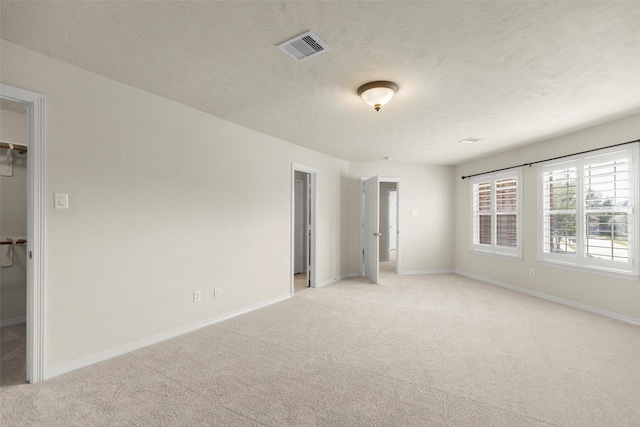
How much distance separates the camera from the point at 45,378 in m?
2.29

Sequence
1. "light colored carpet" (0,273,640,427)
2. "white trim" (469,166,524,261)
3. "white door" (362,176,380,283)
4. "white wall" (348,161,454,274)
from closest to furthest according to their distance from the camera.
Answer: "light colored carpet" (0,273,640,427) < "white trim" (469,166,524,261) < "white door" (362,176,380,283) < "white wall" (348,161,454,274)

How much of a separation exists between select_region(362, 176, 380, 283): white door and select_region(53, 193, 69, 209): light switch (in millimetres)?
4584

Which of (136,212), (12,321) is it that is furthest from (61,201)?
(12,321)

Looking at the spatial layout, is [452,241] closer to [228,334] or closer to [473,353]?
[473,353]

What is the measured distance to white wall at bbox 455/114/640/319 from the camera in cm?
371

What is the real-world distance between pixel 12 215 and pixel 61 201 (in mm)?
2128

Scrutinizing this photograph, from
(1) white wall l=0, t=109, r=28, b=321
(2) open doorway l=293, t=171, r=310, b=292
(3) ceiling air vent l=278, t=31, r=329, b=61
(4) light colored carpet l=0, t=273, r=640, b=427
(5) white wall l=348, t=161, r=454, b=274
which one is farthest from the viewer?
(2) open doorway l=293, t=171, r=310, b=292

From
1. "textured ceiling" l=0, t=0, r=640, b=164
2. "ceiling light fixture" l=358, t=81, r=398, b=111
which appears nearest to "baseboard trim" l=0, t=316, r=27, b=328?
"textured ceiling" l=0, t=0, r=640, b=164

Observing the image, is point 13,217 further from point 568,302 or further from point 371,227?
point 568,302

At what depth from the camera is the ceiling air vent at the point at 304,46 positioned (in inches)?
79.4

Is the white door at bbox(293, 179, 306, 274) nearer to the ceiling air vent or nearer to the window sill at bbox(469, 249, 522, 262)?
the window sill at bbox(469, 249, 522, 262)

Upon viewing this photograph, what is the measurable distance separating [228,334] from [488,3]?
350cm

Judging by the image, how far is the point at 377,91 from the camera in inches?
106

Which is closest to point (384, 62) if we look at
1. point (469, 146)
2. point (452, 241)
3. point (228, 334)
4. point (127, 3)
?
point (127, 3)
